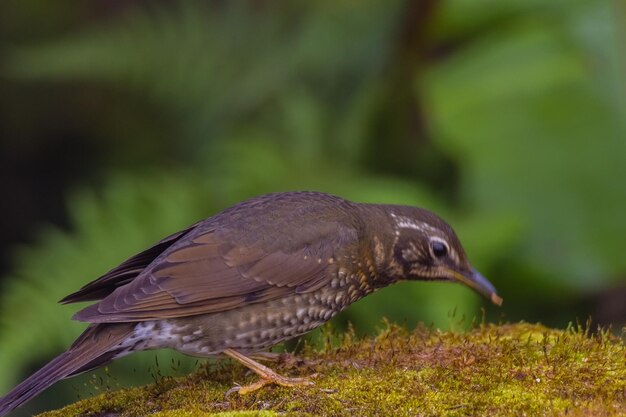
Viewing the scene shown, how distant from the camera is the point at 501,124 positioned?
7.14m

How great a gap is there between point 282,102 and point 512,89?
2040 millimetres

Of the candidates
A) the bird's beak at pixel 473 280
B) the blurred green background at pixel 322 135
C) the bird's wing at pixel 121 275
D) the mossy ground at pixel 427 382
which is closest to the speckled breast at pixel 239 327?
the mossy ground at pixel 427 382

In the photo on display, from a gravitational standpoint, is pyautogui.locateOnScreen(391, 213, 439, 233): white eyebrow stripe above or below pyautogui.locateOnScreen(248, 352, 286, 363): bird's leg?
above

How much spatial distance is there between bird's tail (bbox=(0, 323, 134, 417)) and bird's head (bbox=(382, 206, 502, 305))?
142 centimetres

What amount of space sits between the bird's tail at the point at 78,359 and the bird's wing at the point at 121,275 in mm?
267

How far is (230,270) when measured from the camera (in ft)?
14.7

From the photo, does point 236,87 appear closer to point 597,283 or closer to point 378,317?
point 378,317

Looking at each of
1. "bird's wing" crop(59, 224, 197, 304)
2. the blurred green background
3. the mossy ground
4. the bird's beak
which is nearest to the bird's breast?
the mossy ground

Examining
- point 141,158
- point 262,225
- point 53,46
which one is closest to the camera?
point 262,225

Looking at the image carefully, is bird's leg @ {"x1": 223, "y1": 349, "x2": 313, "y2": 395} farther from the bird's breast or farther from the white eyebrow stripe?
the white eyebrow stripe

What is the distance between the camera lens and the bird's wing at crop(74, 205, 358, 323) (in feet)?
14.1

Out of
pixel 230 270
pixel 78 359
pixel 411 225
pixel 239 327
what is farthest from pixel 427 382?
pixel 78 359

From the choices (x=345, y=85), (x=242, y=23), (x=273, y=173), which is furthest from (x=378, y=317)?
(x=242, y=23)

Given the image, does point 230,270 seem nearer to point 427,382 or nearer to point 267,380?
point 267,380
